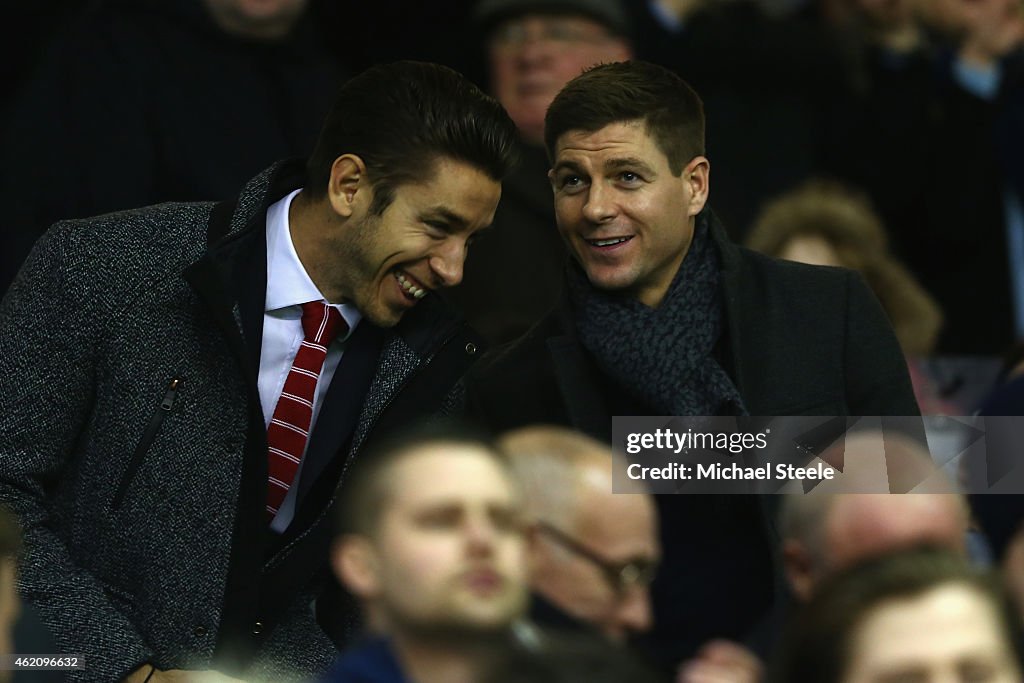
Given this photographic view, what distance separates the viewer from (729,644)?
2.83 m

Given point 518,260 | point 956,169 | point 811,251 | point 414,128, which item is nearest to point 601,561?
point 414,128

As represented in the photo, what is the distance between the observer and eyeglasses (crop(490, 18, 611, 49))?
481cm

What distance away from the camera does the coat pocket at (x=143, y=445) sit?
329 cm

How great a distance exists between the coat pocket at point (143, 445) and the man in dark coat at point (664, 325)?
0.55 m

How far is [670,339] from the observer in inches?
131

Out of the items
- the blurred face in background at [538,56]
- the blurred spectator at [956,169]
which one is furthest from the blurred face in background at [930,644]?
the blurred spectator at [956,169]

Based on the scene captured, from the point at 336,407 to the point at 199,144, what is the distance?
118 centimetres

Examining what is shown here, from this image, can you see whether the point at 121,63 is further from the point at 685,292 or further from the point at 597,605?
the point at 597,605

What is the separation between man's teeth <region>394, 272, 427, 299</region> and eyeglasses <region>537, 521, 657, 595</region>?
714mm

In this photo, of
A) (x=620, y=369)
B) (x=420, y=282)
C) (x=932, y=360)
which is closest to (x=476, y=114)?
(x=420, y=282)

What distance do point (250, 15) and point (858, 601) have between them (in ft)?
8.90

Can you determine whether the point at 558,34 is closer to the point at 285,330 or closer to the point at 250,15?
the point at 250,15

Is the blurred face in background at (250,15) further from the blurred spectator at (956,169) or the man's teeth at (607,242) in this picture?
the blurred spectator at (956,169)

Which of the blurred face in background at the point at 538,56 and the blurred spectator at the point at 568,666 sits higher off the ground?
the blurred face in background at the point at 538,56
